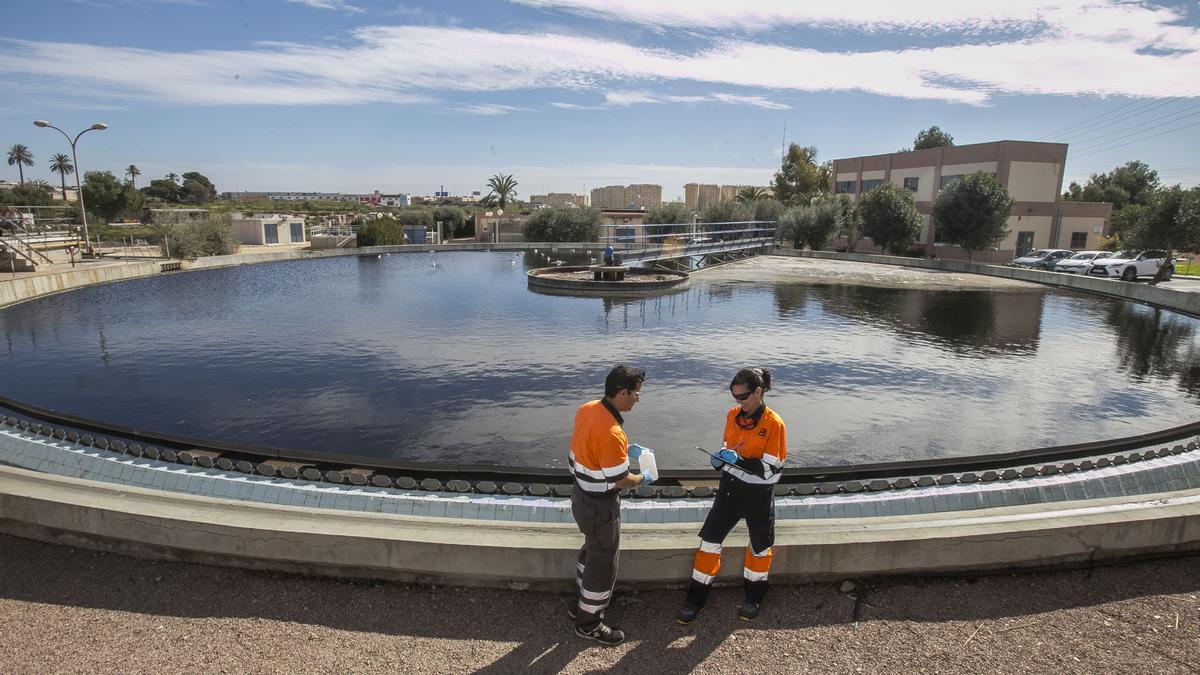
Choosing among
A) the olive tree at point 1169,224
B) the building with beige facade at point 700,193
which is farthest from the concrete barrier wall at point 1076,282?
the building with beige facade at point 700,193

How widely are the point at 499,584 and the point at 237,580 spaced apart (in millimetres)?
1553

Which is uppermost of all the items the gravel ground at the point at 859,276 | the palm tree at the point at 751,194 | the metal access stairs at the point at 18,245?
the palm tree at the point at 751,194

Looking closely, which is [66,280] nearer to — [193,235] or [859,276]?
[193,235]

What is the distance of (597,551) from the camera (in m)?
3.44

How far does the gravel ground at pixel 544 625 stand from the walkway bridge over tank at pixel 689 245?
2102 centimetres

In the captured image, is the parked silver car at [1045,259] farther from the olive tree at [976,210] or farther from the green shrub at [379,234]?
the green shrub at [379,234]

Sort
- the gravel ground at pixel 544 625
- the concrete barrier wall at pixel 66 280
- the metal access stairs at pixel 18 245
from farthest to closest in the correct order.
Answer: the metal access stairs at pixel 18 245
the concrete barrier wall at pixel 66 280
the gravel ground at pixel 544 625

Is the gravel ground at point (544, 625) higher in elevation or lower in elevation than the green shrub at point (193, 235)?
lower

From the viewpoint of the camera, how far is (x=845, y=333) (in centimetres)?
1520

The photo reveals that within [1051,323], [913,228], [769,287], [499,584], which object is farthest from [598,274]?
[913,228]

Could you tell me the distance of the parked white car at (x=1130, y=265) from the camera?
28.1 meters

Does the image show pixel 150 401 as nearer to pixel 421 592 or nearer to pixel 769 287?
pixel 421 592

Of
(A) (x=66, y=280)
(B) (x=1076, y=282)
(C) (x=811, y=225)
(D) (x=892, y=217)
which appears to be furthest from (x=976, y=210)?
(A) (x=66, y=280)

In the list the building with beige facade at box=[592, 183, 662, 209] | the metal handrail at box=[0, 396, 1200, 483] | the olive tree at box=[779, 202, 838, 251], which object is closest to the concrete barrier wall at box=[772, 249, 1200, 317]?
the olive tree at box=[779, 202, 838, 251]
